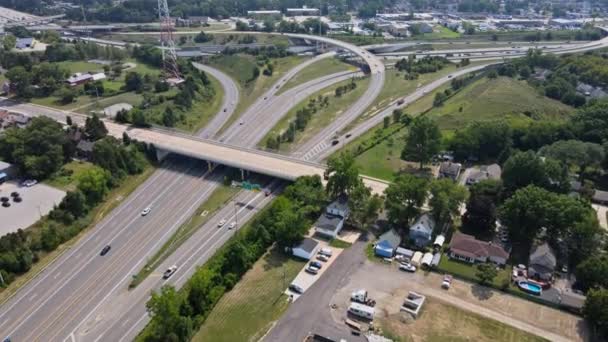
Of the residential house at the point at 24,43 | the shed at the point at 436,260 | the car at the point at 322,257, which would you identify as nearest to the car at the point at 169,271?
the car at the point at 322,257

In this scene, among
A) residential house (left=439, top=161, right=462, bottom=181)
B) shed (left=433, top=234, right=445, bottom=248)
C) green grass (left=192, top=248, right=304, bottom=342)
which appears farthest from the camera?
residential house (left=439, top=161, right=462, bottom=181)

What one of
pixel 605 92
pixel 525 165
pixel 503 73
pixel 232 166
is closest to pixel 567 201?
pixel 525 165

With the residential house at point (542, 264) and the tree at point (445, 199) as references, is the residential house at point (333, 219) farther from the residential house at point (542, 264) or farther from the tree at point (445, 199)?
the residential house at point (542, 264)

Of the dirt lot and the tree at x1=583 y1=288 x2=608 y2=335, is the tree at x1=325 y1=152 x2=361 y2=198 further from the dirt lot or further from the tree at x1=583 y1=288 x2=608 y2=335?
the tree at x1=583 y1=288 x2=608 y2=335

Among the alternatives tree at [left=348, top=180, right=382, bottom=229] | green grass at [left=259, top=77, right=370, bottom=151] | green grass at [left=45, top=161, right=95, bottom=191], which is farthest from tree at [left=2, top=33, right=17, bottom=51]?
tree at [left=348, top=180, right=382, bottom=229]

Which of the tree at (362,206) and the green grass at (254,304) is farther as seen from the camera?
the tree at (362,206)
